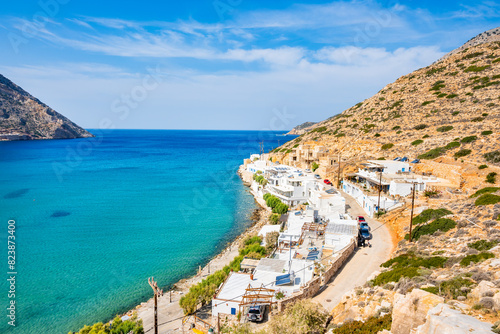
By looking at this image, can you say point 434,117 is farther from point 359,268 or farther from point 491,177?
point 359,268

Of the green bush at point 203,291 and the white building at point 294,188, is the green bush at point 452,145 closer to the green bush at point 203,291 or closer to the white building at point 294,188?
the white building at point 294,188

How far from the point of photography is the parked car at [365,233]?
21809 millimetres

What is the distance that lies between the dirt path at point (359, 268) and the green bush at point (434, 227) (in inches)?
76.1

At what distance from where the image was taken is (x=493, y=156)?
3033 centimetres

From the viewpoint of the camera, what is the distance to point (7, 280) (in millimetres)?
21234

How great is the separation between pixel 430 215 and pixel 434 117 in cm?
3562

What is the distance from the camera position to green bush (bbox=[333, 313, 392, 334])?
8820mm

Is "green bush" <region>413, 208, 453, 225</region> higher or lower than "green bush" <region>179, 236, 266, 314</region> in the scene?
higher

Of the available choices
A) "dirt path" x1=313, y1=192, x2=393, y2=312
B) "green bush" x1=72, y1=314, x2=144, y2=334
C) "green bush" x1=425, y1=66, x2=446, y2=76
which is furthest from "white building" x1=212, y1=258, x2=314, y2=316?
"green bush" x1=425, y1=66, x2=446, y2=76

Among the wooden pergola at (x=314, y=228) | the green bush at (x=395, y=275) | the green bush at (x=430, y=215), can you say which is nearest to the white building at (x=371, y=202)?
the green bush at (x=430, y=215)

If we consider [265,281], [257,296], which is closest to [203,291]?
[265,281]

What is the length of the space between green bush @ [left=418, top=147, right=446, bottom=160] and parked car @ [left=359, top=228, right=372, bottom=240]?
19.8 metres

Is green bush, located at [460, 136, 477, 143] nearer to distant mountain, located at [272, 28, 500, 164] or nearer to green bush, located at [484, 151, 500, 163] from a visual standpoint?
distant mountain, located at [272, 28, 500, 164]

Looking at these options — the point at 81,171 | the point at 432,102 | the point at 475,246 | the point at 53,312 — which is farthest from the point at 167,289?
the point at 81,171
